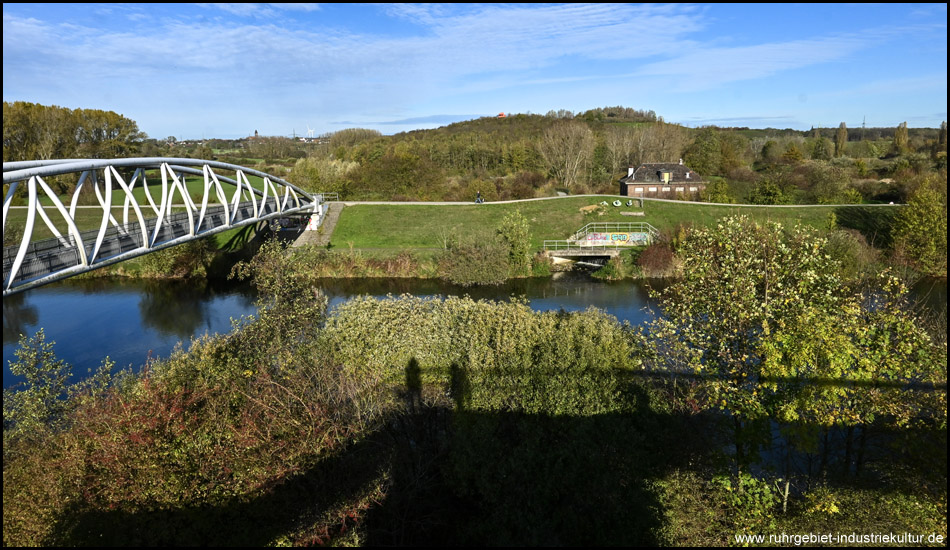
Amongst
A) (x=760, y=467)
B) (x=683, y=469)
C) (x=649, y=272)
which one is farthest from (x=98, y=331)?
(x=649, y=272)

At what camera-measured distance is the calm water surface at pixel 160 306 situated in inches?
785

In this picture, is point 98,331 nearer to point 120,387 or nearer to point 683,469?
point 120,387

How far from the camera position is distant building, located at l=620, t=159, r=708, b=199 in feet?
165

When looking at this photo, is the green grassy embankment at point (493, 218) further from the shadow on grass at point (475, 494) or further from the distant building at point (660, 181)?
the shadow on grass at point (475, 494)

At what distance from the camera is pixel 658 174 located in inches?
2045

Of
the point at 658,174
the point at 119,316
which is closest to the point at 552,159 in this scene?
the point at 658,174

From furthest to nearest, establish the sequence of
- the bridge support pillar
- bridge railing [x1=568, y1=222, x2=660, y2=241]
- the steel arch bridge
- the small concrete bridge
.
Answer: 1. the bridge support pillar
2. bridge railing [x1=568, y1=222, x2=660, y2=241]
3. the small concrete bridge
4. the steel arch bridge

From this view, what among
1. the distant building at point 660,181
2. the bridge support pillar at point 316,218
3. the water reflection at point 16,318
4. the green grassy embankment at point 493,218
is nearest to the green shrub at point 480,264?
the green grassy embankment at point 493,218

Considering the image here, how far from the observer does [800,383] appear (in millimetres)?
9062

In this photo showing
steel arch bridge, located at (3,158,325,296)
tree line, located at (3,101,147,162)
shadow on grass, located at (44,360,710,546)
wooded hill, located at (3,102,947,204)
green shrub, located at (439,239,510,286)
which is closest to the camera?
shadow on grass, located at (44,360,710,546)

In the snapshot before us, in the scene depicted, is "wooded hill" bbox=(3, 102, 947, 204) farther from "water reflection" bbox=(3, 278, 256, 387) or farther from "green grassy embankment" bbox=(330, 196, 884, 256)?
"water reflection" bbox=(3, 278, 256, 387)

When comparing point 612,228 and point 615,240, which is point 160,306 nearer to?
point 615,240

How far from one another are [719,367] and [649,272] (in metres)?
20.6

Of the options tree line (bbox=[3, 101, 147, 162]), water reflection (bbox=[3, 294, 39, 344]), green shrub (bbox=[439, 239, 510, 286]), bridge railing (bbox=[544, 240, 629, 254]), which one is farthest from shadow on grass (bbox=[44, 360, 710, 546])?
tree line (bbox=[3, 101, 147, 162])
